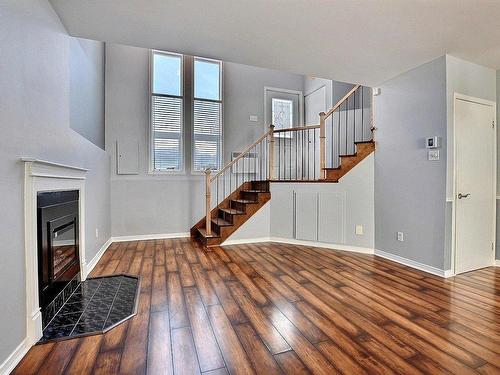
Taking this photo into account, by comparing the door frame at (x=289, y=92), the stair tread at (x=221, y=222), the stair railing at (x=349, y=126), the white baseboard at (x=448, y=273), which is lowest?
the white baseboard at (x=448, y=273)

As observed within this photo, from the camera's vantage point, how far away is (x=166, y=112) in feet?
17.1

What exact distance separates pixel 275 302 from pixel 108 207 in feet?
11.9

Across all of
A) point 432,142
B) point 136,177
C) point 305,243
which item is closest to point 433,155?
point 432,142

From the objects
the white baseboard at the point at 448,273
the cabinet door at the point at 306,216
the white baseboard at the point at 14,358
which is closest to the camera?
the white baseboard at the point at 14,358

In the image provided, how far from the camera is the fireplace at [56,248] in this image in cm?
194

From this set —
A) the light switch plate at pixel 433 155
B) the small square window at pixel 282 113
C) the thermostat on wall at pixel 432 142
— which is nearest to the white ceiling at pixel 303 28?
the thermostat on wall at pixel 432 142

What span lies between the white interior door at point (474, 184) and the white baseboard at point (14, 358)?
422 centimetres

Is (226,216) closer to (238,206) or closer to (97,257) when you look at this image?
(238,206)

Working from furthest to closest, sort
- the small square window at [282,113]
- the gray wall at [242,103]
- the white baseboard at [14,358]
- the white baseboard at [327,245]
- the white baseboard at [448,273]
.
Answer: the small square window at [282,113] < the gray wall at [242,103] < the white baseboard at [327,245] < the white baseboard at [448,273] < the white baseboard at [14,358]

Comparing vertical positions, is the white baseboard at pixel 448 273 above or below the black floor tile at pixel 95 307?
above

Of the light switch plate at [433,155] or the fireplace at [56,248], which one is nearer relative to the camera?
the fireplace at [56,248]

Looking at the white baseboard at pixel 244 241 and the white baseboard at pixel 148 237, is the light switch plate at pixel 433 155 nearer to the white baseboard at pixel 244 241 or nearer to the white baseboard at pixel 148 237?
the white baseboard at pixel 244 241

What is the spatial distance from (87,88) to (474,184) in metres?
5.24

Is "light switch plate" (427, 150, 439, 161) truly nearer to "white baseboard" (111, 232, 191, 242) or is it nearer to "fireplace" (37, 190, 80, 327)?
"fireplace" (37, 190, 80, 327)
